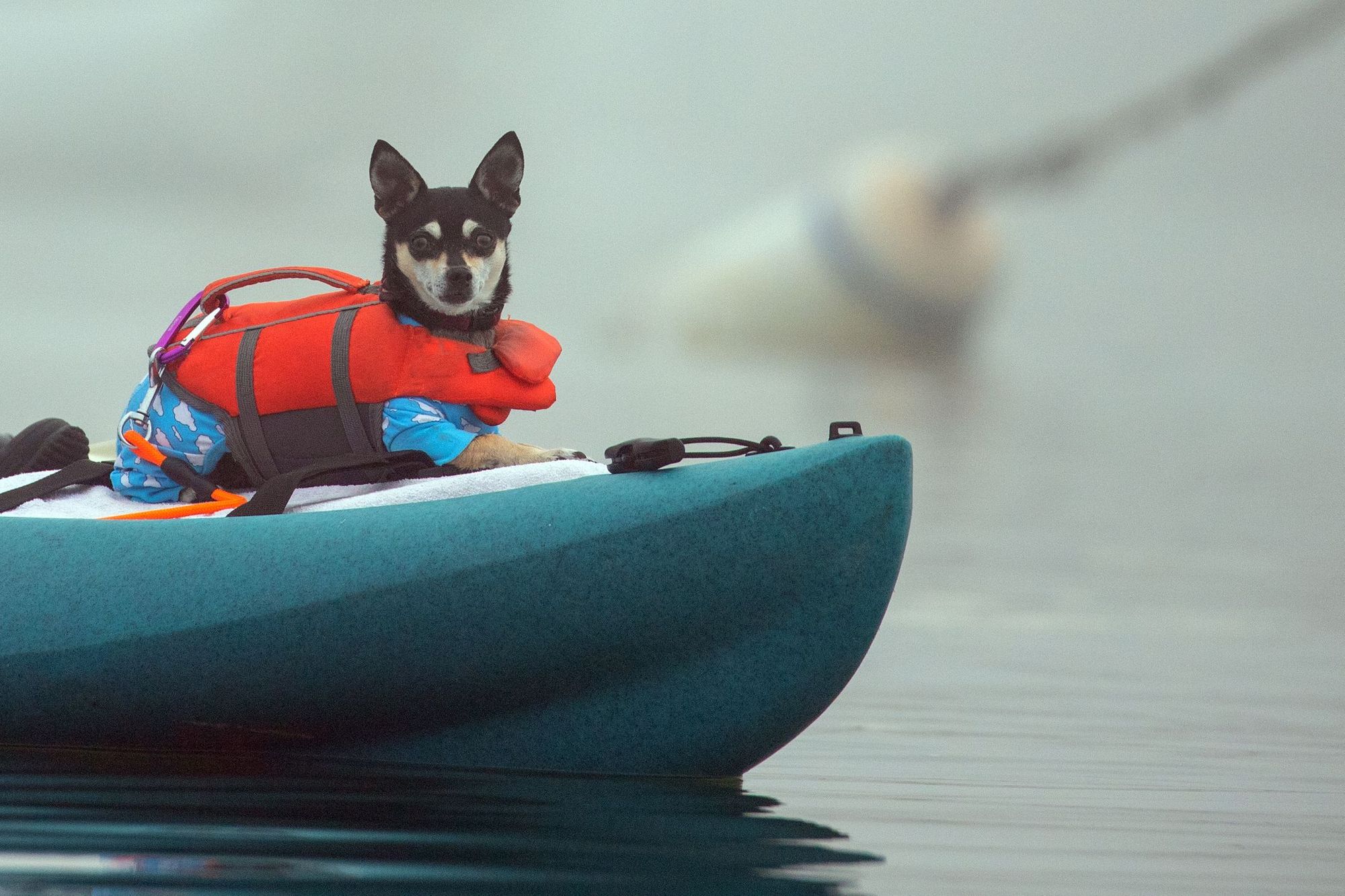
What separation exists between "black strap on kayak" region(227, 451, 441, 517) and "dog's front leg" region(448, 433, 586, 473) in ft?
0.11

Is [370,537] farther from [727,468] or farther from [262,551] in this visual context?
[727,468]

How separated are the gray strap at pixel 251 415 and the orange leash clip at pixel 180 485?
0.26 ft

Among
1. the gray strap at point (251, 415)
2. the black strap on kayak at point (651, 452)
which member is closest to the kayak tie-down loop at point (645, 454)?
the black strap on kayak at point (651, 452)

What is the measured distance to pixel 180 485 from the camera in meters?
3.19

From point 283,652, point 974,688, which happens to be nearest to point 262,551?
point 283,652

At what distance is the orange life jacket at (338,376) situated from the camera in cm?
296

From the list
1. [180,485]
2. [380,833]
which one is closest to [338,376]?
[180,485]

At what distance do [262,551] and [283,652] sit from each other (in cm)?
18

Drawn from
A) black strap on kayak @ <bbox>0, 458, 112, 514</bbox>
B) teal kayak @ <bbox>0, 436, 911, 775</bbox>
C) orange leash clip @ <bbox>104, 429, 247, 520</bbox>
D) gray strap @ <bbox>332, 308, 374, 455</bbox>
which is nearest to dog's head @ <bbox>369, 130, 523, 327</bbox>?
gray strap @ <bbox>332, 308, 374, 455</bbox>

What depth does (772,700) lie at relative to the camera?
289cm

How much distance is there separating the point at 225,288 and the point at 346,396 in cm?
49

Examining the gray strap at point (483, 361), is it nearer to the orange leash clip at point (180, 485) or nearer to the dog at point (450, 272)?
the dog at point (450, 272)

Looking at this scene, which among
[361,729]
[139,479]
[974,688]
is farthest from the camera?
[974,688]

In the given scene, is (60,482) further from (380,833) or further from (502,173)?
(380,833)
